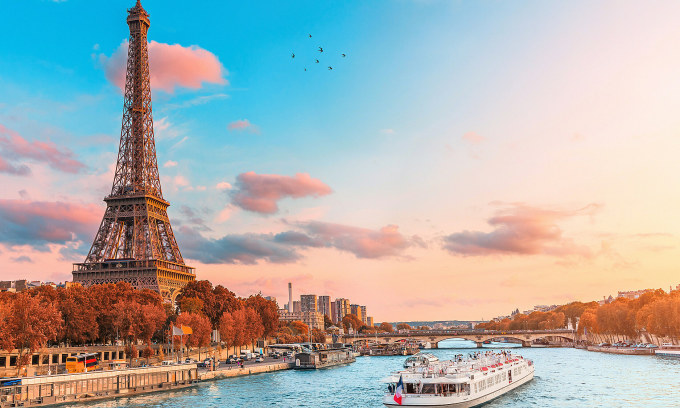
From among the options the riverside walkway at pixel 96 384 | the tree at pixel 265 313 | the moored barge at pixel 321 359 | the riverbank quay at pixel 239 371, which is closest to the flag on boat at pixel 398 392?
the riverside walkway at pixel 96 384

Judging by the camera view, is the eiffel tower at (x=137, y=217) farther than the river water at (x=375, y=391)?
Yes

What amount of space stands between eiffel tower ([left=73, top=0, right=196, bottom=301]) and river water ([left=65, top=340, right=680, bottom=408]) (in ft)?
160

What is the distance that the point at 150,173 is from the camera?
5630 inches

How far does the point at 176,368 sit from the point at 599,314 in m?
125

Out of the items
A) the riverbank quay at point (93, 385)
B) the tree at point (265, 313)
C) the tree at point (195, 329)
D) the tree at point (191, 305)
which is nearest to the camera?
the riverbank quay at point (93, 385)

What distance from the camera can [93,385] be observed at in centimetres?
6322

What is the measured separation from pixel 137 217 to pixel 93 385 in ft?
242

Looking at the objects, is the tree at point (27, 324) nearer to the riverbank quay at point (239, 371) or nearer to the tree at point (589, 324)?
the riverbank quay at point (239, 371)

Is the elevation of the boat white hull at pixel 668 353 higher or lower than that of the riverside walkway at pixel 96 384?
lower

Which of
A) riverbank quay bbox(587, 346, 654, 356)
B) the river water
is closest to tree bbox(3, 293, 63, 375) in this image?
the river water

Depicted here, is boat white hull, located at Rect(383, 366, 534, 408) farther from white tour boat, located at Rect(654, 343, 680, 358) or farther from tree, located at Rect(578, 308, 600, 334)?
tree, located at Rect(578, 308, 600, 334)

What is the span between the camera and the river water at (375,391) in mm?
59375

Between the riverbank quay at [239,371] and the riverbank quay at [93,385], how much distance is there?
4.69 metres

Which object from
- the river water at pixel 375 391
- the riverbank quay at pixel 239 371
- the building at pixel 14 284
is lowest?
the river water at pixel 375 391
